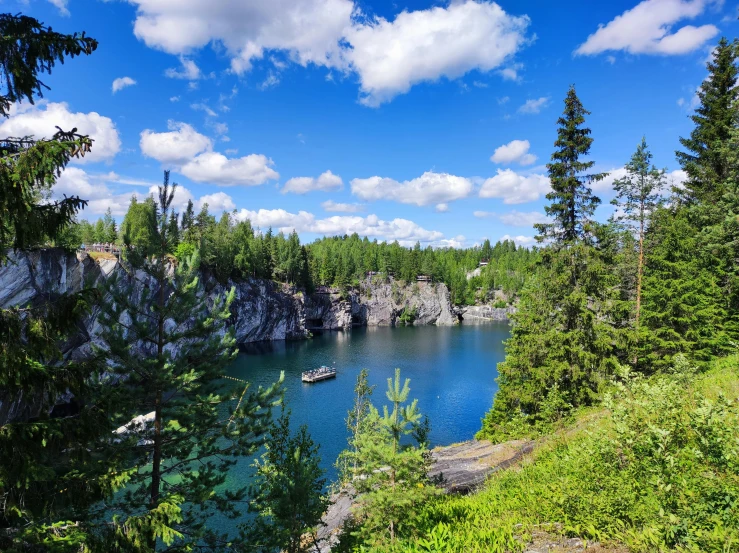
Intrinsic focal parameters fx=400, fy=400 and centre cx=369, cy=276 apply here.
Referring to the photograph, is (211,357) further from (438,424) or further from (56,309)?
(438,424)

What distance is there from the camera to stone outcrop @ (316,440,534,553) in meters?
12.0

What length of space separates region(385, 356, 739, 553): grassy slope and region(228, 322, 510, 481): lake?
819 inches

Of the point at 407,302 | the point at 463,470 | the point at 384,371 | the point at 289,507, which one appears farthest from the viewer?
the point at 407,302

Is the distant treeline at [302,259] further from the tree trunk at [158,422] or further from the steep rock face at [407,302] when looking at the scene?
the tree trunk at [158,422]

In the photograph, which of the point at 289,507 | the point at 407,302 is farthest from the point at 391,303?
the point at 289,507

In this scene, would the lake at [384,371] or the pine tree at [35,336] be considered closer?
the pine tree at [35,336]

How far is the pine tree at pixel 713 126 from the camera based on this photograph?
22406 mm

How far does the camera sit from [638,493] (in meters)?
6.05

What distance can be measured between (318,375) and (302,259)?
43575 millimetres

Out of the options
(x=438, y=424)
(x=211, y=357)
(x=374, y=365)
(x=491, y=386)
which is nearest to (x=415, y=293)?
(x=374, y=365)

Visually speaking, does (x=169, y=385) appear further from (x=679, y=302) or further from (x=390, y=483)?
(x=679, y=302)

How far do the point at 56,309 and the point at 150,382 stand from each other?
4.98m

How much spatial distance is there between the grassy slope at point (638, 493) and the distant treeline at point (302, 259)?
1238 centimetres

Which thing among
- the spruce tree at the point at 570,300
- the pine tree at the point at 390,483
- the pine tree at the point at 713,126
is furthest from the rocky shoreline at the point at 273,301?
the pine tree at the point at 713,126
